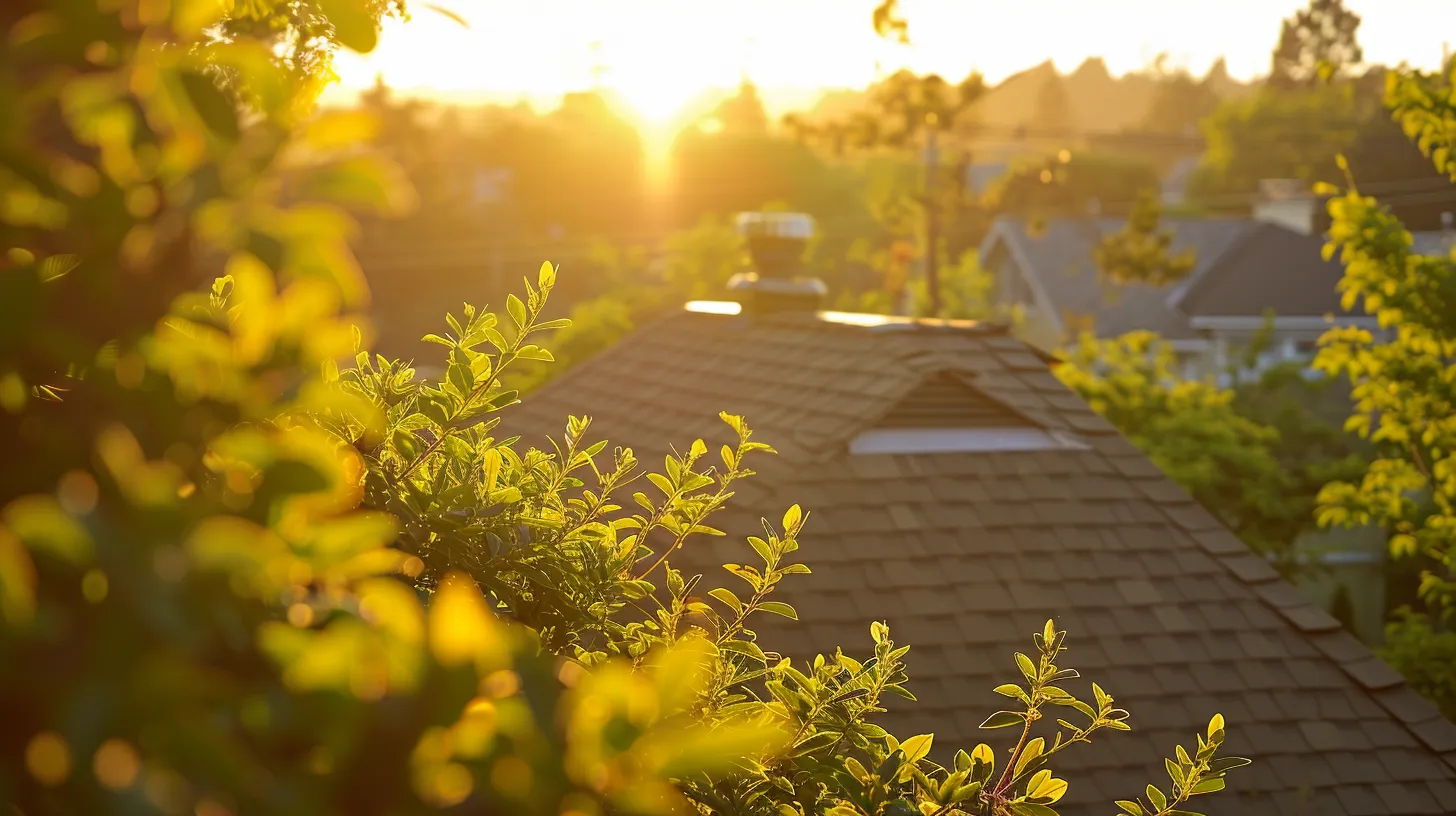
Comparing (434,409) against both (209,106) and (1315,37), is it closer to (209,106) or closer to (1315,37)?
(209,106)

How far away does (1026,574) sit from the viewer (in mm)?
8578

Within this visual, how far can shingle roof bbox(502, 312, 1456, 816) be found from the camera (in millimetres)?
7617

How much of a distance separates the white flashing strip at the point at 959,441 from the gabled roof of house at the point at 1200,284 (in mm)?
29614

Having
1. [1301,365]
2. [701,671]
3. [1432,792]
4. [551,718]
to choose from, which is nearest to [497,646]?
[551,718]

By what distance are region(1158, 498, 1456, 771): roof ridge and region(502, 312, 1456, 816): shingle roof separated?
15 millimetres

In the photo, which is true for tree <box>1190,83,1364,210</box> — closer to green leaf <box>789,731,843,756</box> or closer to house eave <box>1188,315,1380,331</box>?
house eave <box>1188,315,1380,331</box>

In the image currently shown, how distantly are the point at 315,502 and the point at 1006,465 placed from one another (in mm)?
8532

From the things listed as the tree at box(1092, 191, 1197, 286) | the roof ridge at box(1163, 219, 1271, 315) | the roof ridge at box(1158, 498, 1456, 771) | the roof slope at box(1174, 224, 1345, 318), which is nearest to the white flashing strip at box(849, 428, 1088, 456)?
the roof ridge at box(1158, 498, 1456, 771)

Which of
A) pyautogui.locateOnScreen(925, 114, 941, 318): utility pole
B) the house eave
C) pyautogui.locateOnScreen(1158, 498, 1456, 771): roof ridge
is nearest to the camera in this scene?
pyautogui.locateOnScreen(1158, 498, 1456, 771): roof ridge

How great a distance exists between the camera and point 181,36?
134 cm

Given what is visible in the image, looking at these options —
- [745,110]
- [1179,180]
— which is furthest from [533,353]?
[1179,180]

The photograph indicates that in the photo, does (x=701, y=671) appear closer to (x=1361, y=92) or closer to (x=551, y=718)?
(x=551, y=718)

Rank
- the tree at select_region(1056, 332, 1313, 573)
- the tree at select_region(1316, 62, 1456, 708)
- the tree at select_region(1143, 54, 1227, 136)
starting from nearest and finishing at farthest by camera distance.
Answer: the tree at select_region(1316, 62, 1456, 708)
the tree at select_region(1056, 332, 1313, 573)
the tree at select_region(1143, 54, 1227, 136)

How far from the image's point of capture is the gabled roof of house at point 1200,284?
4056cm
